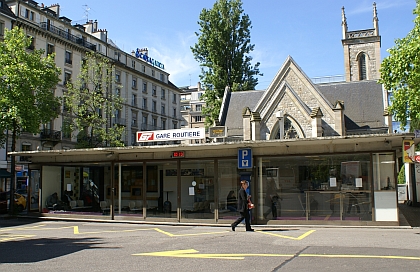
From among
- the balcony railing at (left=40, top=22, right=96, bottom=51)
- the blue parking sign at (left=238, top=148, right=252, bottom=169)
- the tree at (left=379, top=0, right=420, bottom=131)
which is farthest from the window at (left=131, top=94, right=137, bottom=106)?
the blue parking sign at (left=238, top=148, right=252, bottom=169)

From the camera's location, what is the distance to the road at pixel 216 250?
7926 millimetres

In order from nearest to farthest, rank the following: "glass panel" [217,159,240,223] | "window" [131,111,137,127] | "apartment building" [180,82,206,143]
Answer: "glass panel" [217,159,240,223], "window" [131,111,137,127], "apartment building" [180,82,206,143]

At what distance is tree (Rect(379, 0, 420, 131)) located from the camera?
19.0m

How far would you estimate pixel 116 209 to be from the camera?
18.8m

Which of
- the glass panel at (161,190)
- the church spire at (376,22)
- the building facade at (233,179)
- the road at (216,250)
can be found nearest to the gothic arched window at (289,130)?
the building facade at (233,179)

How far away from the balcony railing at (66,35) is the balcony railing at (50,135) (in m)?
11.8

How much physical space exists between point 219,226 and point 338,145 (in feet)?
17.8

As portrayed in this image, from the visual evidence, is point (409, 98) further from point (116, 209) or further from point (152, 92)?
point (152, 92)

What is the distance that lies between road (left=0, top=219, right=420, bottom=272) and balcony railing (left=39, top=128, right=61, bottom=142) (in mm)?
33634

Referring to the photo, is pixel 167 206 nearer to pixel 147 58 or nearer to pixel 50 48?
pixel 50 48

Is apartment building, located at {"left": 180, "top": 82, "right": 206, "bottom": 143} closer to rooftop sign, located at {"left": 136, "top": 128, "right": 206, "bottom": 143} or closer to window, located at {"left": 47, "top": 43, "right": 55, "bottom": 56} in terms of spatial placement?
window, located at {"left": 47, "top": 43, "right": 55, "bottom": 56}

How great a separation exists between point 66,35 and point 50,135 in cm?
1317

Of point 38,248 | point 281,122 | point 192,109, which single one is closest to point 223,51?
point 281,122

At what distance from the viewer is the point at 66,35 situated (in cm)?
5150
